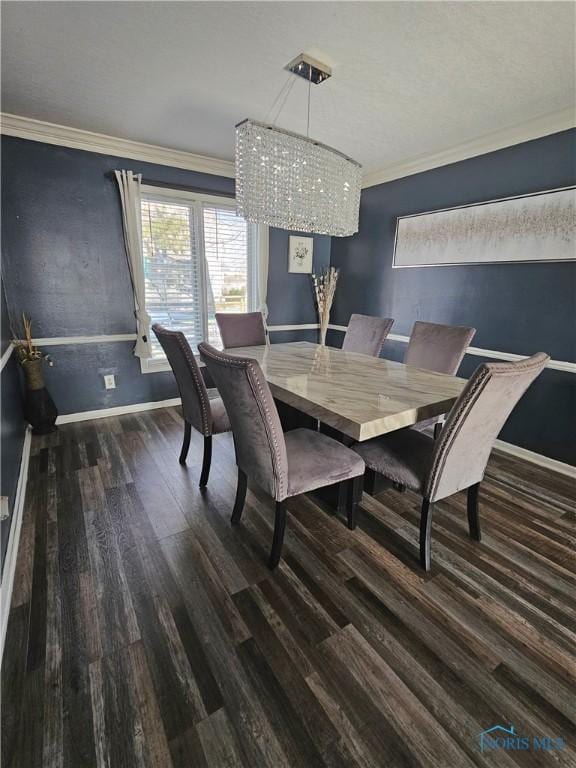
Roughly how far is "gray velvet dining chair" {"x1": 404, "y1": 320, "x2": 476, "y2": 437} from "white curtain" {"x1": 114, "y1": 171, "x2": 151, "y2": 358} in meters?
2.42

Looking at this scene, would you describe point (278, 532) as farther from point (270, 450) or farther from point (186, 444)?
point (186, 444)

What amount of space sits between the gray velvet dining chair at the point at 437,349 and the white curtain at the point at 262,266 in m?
1.60

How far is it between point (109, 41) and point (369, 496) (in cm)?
282

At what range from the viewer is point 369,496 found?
219 centimetres

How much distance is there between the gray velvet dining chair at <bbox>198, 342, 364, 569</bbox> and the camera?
4.46 ft

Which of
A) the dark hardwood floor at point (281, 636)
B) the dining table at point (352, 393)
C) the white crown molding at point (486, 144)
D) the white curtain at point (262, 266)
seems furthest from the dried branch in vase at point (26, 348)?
the white crown molding at point (486, 144)

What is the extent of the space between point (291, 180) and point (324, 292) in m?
2.29

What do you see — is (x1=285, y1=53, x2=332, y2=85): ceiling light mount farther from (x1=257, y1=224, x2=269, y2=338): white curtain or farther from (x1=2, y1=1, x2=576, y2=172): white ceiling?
(x1=257, y1=224, x2=269, y2=338): white curtain

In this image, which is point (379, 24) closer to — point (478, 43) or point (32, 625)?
point (478, 43)

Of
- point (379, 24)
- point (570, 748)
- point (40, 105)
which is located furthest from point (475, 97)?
point (570, 748)

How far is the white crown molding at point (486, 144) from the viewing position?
2301 mm

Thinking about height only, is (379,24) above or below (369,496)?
above

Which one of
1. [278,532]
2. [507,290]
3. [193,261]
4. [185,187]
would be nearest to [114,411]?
[193,261]

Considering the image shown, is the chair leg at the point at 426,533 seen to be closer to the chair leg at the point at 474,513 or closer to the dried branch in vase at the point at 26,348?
the chair leg at the point at 474,513
